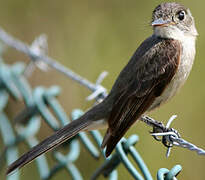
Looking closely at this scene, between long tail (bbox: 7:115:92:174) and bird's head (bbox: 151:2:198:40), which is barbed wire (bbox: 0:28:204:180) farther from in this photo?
bird's head (bbox: 151:2:198:40)

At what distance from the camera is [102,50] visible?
4.42 metres

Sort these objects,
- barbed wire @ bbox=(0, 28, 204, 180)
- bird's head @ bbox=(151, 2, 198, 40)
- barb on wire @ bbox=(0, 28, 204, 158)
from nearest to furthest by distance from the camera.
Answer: barbed wire @ bbox=(0, 28, 204, 180), barb on wire @ bbox=(0, 28, 204, 158), bird's head @ bbox=(151, 2, 198, 40)

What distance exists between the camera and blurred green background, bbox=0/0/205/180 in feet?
12.8

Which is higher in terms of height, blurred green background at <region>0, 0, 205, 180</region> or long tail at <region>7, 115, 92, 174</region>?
blurred green background at <region>0, 0, 205, 180</region>

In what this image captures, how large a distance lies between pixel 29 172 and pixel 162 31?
1.81 m

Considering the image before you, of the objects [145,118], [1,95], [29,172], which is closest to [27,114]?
[1,95]

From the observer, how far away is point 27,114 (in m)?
3.20

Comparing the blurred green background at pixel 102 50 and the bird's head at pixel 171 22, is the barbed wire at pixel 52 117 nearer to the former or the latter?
the bird's head at pixel 171 22

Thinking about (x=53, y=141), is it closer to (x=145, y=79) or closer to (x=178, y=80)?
(x=145, y=79)

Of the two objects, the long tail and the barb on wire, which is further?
the barb on wire

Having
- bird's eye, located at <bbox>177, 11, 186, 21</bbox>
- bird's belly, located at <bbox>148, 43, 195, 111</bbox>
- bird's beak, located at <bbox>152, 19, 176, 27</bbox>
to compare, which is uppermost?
bird's eye, located at <bbox>177, 11, 186, 21</bbox>

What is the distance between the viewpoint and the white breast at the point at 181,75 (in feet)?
9.83

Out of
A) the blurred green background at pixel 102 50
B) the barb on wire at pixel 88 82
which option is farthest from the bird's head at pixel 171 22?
the blurred green background at pixel 102 50

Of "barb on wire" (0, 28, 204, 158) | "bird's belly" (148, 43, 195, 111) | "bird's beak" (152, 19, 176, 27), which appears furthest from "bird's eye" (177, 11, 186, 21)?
"barb on wire" (0, 28, 204, 158)
